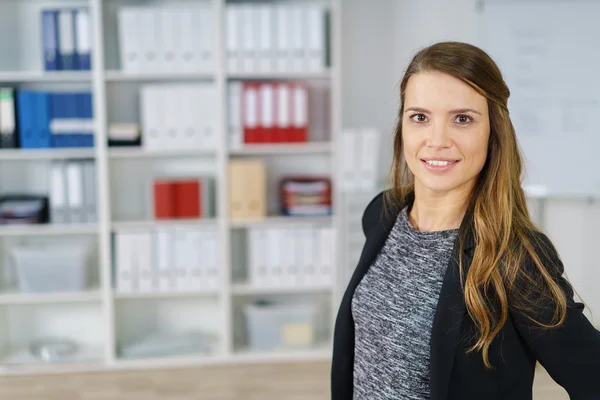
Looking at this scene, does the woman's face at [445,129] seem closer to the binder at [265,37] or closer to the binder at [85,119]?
the binder at [265,37]

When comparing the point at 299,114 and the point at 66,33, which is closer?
the point at 66,33

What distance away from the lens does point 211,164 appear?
162 inches

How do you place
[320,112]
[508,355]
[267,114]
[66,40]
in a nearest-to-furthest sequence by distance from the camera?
1. [508,355]
2. [66,40]
3. [267,114]
4. [320,112]

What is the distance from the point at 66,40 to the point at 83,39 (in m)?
0.09

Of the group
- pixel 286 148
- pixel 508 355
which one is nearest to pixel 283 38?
pixel 286 148

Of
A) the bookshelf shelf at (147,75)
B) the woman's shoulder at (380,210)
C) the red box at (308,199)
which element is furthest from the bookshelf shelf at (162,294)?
the woman's shoulder at (380,210)

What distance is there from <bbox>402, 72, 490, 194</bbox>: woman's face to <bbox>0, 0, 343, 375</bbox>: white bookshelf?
2428mm

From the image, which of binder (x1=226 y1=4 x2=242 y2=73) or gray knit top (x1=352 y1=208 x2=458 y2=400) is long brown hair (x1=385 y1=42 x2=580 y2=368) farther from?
binder (x1=226 y1=4 x2=242 y2=73)

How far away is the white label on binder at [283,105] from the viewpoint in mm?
3762

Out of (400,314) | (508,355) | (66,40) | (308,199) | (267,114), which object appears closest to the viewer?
(508,355)

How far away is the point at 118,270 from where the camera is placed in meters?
3.79

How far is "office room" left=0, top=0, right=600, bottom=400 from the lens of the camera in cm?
369

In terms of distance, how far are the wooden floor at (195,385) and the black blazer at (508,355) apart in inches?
88.8

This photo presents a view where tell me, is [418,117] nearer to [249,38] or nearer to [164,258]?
[249,38]
